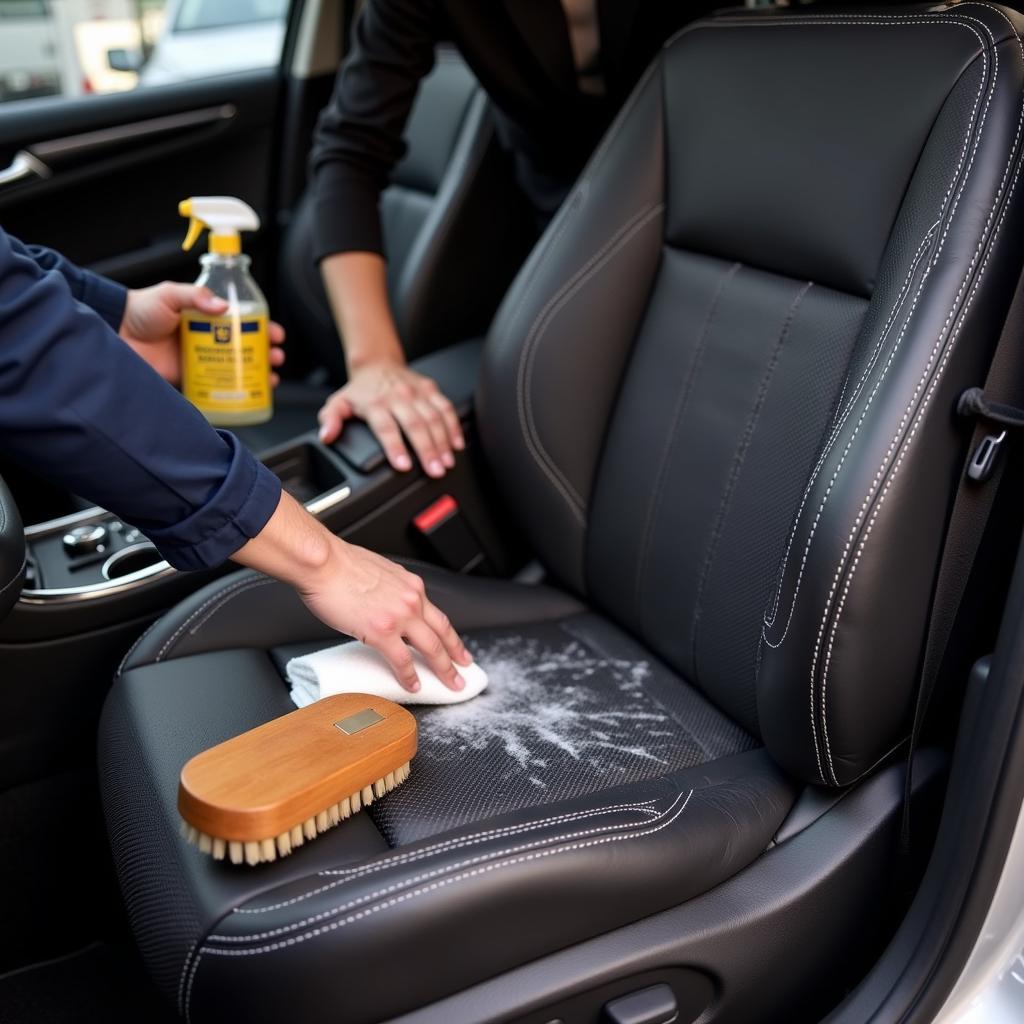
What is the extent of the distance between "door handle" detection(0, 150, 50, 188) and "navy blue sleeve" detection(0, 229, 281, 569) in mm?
1276

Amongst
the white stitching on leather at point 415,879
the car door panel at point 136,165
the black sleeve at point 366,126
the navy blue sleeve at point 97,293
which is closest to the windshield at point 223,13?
the car door panel at point 136,165

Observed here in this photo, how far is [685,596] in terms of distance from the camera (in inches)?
49.6

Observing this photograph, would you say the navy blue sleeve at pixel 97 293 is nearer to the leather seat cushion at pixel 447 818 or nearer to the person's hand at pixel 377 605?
the leather seat cushion at pixel 447 818

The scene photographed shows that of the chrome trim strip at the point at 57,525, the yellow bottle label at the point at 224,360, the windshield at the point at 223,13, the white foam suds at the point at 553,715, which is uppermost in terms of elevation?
the windshield at the point at 223,13

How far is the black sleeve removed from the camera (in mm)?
1643

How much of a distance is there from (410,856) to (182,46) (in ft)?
8.75

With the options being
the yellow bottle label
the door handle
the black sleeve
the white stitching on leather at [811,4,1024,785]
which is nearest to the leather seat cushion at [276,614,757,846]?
the white stitching on leather at [811,4,1024,785]

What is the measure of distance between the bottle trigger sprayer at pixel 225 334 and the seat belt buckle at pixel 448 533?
0.32 m

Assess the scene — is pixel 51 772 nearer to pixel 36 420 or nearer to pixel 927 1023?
pixel 36 420

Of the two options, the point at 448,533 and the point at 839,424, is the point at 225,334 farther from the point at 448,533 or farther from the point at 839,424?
the point at 839,424

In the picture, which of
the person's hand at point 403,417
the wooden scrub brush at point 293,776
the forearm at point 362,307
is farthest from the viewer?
the forearm at point 362,307

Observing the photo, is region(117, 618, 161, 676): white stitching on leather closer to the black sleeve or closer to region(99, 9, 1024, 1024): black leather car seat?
region(99, 9, 1024, 1024): black leather car seat

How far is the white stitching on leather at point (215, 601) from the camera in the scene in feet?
4.05

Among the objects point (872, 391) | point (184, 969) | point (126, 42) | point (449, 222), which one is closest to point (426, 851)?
point (184, 969)
